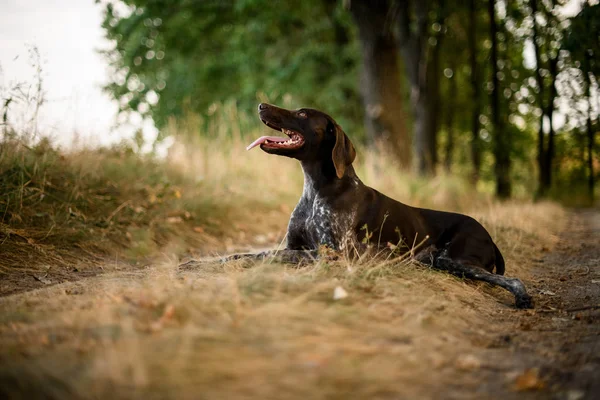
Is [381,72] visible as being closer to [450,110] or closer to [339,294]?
[450,110]

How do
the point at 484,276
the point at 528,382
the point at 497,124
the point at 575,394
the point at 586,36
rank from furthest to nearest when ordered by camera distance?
the point at 497,124
the point at 586,36
the point at 484,276
the point at 528,382
the point at 575,394

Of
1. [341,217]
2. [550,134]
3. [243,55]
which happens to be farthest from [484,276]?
[243,55]

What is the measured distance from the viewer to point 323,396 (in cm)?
212

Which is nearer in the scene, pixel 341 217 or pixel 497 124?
pixel 341 217

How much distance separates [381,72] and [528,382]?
37.2 feet

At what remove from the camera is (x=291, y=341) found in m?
2.46

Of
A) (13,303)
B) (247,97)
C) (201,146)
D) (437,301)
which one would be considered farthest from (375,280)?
(247,97)

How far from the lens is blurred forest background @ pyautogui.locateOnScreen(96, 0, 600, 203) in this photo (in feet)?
42.7

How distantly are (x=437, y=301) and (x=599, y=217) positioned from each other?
26.0 ft

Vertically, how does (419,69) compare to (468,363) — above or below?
above

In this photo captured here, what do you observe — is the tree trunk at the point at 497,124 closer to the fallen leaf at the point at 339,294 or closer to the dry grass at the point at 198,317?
the dry grass at the point at 198,317

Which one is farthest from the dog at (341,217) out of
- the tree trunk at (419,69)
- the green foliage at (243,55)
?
the green foliage at (243,55)

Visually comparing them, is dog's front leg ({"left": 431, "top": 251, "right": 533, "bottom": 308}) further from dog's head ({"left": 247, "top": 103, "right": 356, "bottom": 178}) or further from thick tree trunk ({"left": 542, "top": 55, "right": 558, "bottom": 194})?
thick tree trunk ({"left": 542, "top": 55, "right": 558, "bottom": 194})

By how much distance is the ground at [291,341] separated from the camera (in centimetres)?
Answer: 211
